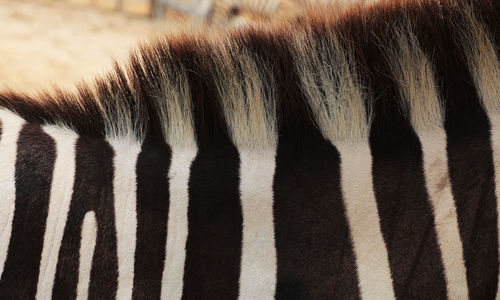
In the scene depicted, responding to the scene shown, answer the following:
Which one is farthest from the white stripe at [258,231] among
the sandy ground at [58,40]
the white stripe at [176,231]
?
the sandy ground at [58,40]

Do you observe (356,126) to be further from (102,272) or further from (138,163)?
(102,272)

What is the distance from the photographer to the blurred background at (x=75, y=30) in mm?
6066

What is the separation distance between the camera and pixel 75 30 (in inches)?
287

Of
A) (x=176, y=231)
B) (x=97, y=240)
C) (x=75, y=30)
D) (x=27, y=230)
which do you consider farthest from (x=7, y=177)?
(x=75, y=30)

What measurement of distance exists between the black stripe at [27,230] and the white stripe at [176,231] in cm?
28

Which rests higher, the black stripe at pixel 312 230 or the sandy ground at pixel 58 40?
the sandy ground at pixel 58 40

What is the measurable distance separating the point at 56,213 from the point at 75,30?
6.35 meters

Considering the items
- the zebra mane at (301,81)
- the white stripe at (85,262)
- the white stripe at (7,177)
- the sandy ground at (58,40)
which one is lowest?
the white stripe at (85,262)

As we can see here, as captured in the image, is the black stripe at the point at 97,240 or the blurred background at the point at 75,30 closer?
the black stripe at the point at 97,240

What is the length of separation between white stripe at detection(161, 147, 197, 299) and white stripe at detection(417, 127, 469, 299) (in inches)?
21.5

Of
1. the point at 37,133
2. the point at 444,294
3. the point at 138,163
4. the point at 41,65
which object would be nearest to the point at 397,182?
the point at 444,294

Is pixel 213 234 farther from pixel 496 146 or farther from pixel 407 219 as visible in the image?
pixel 496 146

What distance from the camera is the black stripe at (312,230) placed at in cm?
134

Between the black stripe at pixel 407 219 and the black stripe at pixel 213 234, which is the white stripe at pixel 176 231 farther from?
the black stripe at pixel 407 219
